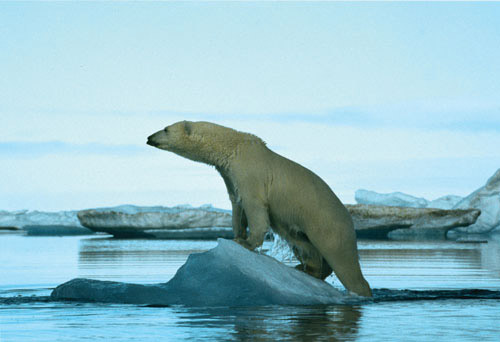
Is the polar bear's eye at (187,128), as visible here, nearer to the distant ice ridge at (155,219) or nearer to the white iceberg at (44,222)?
the distant ice ridge at (155,219)

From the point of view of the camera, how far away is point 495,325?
405cm

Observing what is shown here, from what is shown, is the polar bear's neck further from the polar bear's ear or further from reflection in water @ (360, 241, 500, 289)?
reflection in water @ (360, 241, 500, 289)

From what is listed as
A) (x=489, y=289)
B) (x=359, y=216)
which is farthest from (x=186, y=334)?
(x=359, y=216)

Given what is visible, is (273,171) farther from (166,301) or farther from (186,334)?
(186,334)

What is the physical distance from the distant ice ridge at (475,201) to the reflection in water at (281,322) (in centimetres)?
2056

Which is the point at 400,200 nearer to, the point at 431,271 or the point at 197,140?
the point at 431,271

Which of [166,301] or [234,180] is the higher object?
[234,180]

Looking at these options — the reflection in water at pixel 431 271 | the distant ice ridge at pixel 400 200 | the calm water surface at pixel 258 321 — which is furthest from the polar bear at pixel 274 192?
the distant ice ridge at pixel 400 200

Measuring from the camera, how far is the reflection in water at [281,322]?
3.58 metres

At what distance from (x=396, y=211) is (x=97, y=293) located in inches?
552

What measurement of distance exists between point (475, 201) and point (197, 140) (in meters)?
20.4

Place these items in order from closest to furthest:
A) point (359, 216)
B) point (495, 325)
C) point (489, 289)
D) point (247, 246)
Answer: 1. point (495, 325)
2. point (247, 246)
3. point (489, 289)
4. point (359, 216)

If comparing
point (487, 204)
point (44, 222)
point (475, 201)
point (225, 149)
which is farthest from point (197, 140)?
point (44, 222)

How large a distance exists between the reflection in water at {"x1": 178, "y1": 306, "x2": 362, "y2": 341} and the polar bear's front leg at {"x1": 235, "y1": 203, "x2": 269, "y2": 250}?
29.1 inches
